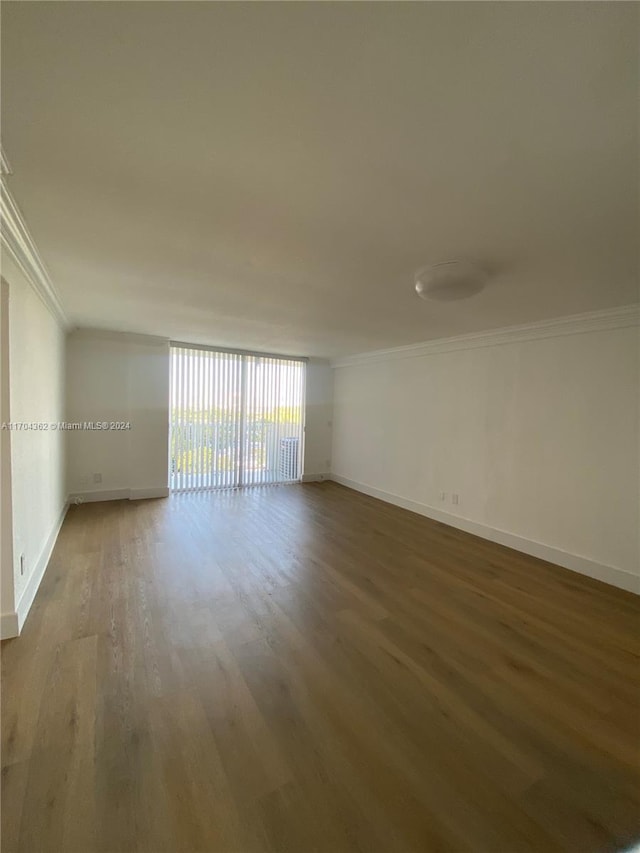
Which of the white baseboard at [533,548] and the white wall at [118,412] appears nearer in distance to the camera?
the white baseboard at [533,548]

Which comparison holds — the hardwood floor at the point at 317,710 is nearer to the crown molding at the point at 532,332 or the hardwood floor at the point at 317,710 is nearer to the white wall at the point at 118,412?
the white wall at the point at 118,412

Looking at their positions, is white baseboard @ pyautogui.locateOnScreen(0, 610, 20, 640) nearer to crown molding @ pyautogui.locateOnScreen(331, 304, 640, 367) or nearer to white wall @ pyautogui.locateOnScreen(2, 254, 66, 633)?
white wall @ pyautogui.locateOnScreen(2, 254, 66, 633)

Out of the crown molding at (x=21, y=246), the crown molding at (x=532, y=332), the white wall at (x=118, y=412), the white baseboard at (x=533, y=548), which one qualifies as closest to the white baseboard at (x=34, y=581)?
the white wall at (x=118, y=412)

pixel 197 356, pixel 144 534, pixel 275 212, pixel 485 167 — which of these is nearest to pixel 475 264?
pixel 485 167

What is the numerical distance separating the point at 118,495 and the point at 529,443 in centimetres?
528

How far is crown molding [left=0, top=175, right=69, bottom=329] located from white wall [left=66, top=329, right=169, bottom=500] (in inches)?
74.4

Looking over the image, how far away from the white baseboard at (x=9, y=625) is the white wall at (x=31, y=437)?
3 cm

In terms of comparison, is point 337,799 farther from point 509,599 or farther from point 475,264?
point 475,264

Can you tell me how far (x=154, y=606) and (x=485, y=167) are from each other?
10.0ft

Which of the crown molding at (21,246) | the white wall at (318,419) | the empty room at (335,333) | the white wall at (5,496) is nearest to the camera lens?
Result: the empty room at (335,333)

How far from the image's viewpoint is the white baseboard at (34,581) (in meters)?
2.20

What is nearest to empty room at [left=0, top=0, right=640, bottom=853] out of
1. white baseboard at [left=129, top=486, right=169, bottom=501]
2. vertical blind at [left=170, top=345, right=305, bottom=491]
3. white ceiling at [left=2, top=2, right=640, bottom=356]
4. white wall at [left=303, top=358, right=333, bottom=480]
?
white ceiling at [left=2, top=2, right=640, bottom=356]

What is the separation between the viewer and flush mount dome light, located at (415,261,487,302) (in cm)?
207

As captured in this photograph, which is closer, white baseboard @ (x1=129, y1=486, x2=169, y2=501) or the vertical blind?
white baseboard @ (x1=129, y1=486, x2=169, y2=501)
